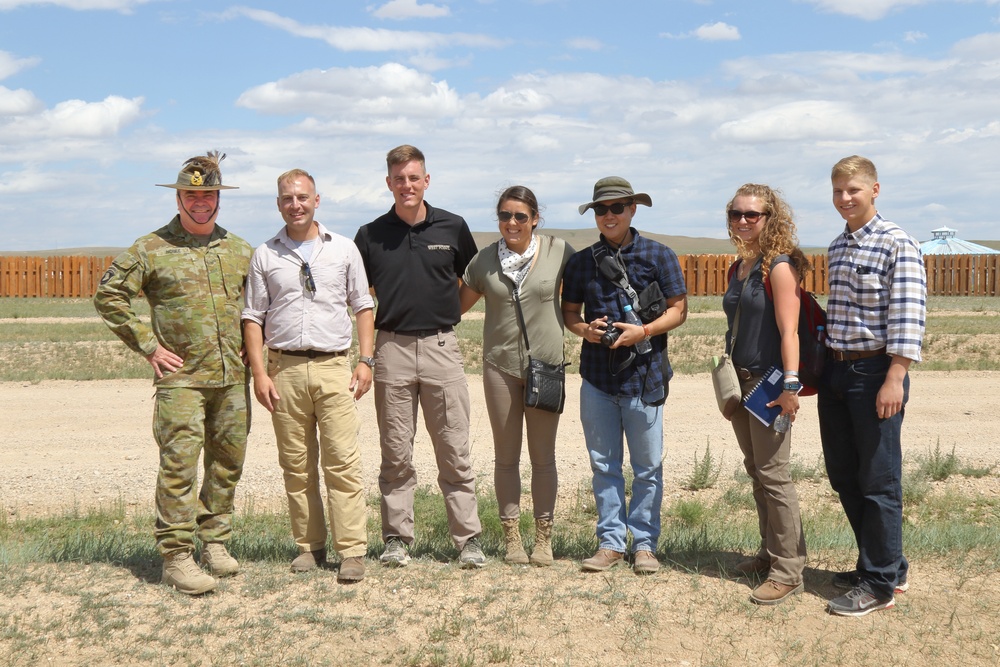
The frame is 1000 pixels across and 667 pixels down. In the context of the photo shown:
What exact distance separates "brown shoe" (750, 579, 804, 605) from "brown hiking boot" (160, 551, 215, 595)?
9.60 ft

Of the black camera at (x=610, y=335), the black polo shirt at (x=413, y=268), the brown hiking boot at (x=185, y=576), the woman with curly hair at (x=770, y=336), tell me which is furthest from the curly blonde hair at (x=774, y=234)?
the brown hiking boot at (x=185, y=576)

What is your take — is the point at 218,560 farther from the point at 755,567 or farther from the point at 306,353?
the point at 755,567

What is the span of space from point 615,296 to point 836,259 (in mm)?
1178

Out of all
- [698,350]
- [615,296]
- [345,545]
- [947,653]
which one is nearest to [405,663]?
[345,545]

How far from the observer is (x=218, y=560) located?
547cm

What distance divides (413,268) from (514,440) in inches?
45.8

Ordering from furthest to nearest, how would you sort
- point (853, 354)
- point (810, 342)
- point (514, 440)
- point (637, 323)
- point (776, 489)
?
point (514, 440), point (637, 323), point (776, 489), point (810, 342), point (853, 354)

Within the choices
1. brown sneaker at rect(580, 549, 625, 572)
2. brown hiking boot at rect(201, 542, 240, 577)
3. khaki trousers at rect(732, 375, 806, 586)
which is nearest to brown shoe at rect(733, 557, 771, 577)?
khaki trousers at rect(732, 375, 806, 586)

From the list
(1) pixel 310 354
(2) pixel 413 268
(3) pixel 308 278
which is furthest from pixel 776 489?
(3) pixel 308 278

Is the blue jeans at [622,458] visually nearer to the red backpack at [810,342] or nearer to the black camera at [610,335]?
the black camera at [610,335]

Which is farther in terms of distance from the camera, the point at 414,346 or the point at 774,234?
the point at 414,346

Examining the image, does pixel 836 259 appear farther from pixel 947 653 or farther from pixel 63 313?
pixel 63 313

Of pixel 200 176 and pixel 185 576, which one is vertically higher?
pixel 200 176

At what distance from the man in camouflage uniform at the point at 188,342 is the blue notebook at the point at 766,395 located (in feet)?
9.05
